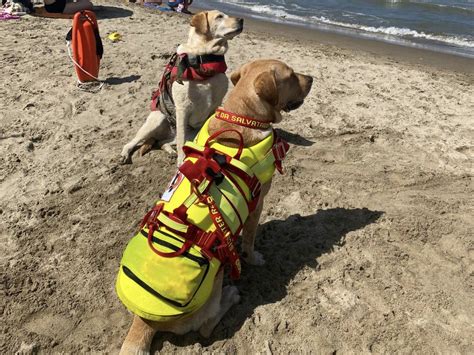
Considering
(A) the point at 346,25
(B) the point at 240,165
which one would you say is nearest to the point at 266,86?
(B) the point at 240,165

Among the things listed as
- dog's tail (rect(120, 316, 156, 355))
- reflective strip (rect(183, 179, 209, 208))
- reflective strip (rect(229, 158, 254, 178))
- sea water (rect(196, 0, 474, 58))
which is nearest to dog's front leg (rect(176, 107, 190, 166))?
reflective strip (rect(229, 158, 254, 178))

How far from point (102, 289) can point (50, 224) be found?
1.06 m

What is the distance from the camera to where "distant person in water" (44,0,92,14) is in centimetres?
1059

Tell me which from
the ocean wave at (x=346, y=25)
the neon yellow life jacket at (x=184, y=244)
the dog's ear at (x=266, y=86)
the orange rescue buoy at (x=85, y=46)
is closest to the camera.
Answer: the neon yellow life jacket at (x=184, y=244)

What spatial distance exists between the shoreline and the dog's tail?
8.97 meters

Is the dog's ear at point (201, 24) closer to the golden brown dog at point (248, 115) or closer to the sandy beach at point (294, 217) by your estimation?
the golden brown dog at point (248, 115)

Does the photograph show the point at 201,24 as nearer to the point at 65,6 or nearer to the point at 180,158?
the point at 180,158

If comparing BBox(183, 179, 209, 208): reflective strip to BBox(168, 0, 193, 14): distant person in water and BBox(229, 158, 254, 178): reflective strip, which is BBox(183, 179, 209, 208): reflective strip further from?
BBox(168, 0, 193, 14): distant person in water

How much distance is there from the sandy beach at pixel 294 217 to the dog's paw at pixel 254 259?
0.05m

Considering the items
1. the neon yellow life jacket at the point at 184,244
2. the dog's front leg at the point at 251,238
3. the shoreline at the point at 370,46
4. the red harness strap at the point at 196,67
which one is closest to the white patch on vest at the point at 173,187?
the neon yellow life jacket at the point at 184,244

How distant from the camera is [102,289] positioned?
3.37 m

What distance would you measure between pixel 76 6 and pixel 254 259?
32.9ft

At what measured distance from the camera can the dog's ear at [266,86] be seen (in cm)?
313

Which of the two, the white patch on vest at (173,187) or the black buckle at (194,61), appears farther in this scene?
the black buckle at (194,61)
